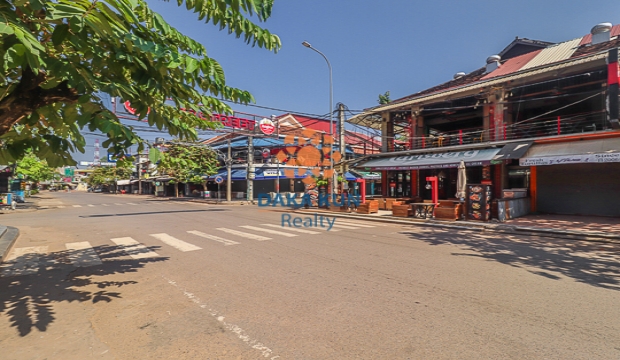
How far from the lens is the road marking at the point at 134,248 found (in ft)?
25.5

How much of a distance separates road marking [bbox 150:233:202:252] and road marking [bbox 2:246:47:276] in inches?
114

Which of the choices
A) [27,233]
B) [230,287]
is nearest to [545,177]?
[230,287]

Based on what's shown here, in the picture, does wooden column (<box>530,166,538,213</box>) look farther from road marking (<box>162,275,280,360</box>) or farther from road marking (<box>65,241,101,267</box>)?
road marking (<box>65,241,101,267</box>)

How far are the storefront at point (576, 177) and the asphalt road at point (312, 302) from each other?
594 cm

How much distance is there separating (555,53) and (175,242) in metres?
23.3

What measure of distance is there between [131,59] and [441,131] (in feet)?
83.6

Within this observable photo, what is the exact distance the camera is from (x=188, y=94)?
4.19 metres

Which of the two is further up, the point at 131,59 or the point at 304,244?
the point at 131,59

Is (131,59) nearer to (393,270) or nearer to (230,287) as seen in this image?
(230,287)

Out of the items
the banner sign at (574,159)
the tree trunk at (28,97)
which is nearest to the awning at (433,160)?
the banner sign at (574,159)

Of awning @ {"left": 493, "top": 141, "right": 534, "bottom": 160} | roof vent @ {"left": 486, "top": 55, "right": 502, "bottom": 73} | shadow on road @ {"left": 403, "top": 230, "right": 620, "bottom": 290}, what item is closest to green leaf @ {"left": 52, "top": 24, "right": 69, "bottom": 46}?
shadow on road @ {"left": 403, "top": 230, "right": 620, "bottom": 290}

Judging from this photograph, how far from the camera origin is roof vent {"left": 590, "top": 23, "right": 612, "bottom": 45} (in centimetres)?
1798

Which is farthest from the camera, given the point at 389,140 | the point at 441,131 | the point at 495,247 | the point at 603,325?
the point at 441,131

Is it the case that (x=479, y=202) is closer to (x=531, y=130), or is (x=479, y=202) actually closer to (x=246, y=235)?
(x=531, y=130)
